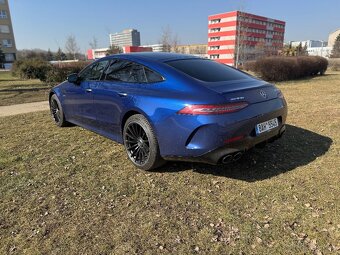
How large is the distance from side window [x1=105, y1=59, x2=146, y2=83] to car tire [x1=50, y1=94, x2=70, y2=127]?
6.54ft

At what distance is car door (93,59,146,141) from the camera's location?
4005mm

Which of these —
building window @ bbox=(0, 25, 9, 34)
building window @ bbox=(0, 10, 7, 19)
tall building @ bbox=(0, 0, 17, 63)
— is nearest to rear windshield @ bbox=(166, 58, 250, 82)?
tall building @ bbox=(0, 0, 17, 63)

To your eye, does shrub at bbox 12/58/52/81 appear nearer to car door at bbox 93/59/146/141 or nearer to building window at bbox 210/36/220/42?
car door at bbox 93/59/146/141

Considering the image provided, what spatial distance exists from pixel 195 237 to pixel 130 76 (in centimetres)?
241

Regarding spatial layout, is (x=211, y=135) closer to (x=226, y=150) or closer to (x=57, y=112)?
(x=226, y=150)

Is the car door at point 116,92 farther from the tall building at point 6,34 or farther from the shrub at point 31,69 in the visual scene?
the tall building at point 6,34

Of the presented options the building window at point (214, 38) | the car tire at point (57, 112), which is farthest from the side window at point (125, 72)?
the building window at point (214, 38)

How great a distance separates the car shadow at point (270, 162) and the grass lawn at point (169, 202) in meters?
0.01

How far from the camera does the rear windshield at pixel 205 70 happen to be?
3.76 m

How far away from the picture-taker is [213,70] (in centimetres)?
408

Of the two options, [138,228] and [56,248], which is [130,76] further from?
[56,248]


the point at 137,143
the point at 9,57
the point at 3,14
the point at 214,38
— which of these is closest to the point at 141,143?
the point at 137,143

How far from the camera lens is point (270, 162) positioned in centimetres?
421

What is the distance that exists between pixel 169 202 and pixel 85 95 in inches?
103
